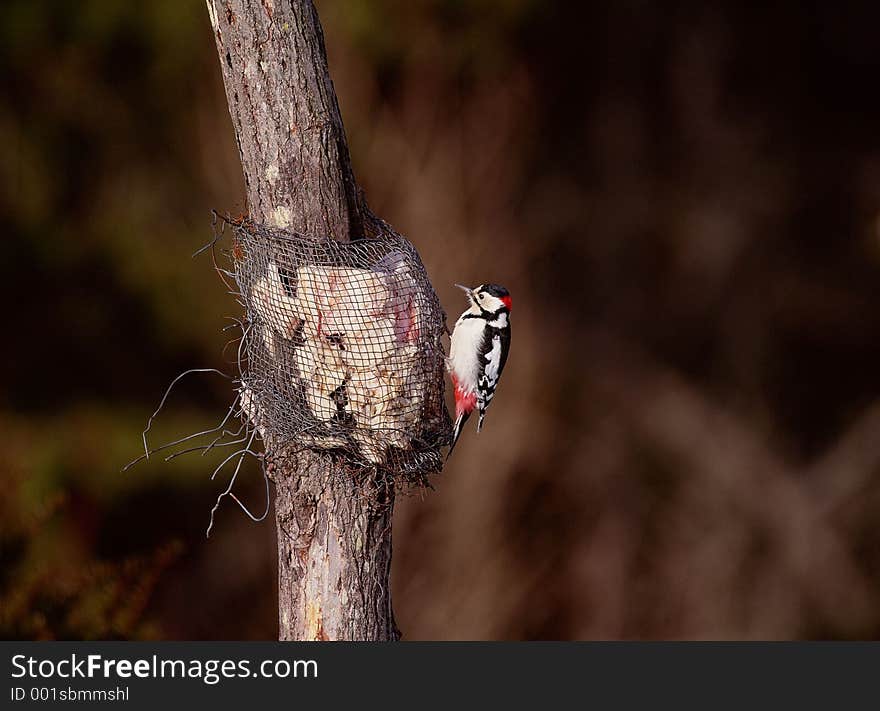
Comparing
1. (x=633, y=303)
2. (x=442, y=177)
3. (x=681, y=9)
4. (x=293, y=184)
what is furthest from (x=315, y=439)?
(x=681, y=9)

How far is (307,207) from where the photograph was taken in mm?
2072

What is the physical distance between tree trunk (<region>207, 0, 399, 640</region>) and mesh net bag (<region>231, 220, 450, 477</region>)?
0.19 feet

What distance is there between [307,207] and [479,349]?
2.42 feet

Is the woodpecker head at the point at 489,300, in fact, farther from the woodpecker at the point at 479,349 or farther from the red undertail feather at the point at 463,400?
the red undertail feather at the point at 463,400

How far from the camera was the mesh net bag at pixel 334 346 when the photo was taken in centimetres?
208

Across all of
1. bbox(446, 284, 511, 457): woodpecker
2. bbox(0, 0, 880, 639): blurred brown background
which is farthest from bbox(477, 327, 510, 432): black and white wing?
bbox(0, 0, 880, 639): blurred brown background

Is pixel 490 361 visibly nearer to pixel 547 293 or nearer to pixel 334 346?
pixel 334 346

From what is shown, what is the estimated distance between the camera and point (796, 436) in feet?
16.8

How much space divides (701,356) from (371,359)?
333cm

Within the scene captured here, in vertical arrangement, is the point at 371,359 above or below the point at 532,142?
below

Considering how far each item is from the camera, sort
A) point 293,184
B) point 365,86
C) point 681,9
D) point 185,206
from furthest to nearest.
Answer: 1. point 681,9
2. point 185,206
3. point 365,86
4. point 293,184

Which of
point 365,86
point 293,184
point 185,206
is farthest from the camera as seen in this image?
point 185,206

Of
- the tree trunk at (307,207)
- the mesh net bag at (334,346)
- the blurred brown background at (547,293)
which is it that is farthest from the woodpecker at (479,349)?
the blurred brown background at (547,293)

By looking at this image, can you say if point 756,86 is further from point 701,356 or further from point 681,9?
point 701,356
